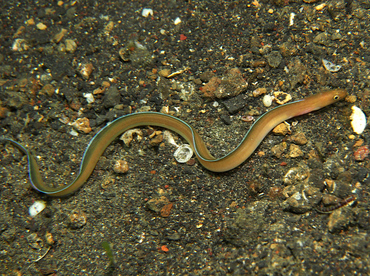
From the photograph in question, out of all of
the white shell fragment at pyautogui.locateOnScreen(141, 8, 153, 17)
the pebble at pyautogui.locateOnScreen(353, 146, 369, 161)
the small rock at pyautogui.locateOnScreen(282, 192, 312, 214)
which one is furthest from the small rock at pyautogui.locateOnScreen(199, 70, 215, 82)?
the pebble at pyautogui.locateOnScreen(353, 146, 369, 161)

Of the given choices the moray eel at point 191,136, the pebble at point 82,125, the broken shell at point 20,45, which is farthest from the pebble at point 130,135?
the broken shell at point 20,45

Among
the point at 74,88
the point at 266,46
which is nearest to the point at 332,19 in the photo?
the point at 266,46

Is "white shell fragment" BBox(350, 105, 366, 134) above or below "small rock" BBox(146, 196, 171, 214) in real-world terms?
above

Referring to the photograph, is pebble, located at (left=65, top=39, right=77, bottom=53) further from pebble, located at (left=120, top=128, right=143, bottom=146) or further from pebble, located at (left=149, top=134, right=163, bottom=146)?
pebble, located at (left=149, top=134, right=163, bottom=146)

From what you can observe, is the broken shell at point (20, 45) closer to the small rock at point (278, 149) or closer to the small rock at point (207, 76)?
the small rock at point (207, 76)

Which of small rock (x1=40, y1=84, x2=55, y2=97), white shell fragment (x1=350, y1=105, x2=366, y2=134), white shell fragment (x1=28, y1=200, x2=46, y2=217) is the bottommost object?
white shell fragment (x1=28, y1=200, x2=46, y2=217)

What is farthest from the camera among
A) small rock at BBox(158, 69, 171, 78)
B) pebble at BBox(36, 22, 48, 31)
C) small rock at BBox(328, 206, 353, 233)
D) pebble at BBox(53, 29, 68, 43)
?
pebble at BBox(36, 22, 48, 31)
